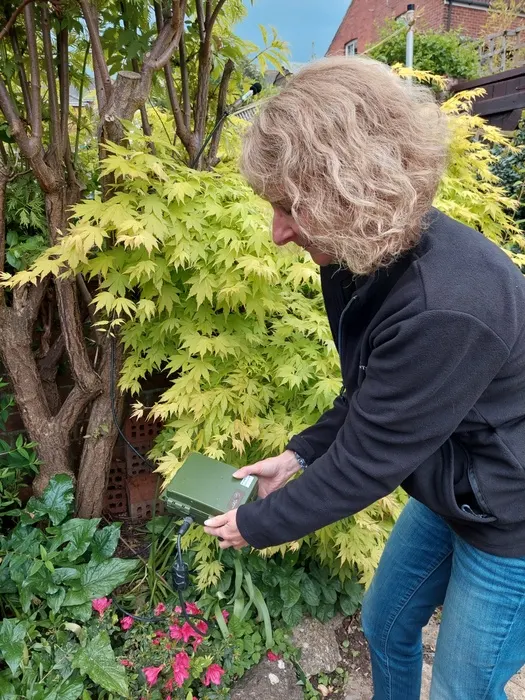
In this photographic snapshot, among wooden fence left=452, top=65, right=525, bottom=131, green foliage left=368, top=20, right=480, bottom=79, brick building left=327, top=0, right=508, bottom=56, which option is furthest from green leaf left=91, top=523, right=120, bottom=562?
brick building left=327, top=0, right=508, bottom=56

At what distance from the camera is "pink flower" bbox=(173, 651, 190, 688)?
1.78 metres

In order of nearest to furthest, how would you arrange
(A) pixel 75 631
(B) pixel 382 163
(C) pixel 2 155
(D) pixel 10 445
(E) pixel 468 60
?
(B) pixel 382 163 < (A) pixel 75 631 < (C) pixel 2 155 < (D) pixel 10 445 < (E) pixel 468 60

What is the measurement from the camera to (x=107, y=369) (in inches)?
90.9

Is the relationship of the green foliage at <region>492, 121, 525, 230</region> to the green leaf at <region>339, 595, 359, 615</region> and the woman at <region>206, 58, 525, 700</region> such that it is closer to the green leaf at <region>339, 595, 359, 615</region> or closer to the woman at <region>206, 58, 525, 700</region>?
the green leaf at <region>339, 595, 359, 615</region>

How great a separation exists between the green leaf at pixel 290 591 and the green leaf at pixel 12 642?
102cm

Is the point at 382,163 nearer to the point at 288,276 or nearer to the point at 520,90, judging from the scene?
the point at 288,276

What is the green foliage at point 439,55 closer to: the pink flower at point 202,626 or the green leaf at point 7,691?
the pink flower at point 202,626

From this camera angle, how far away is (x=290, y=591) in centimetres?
219

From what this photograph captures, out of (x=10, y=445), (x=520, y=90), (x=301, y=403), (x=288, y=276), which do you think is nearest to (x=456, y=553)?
(x=301, y=403)

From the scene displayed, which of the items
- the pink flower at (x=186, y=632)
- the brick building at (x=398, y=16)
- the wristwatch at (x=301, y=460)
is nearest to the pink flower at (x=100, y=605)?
the pink flower at (x=186, y=632)

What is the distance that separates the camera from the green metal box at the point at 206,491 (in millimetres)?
1410

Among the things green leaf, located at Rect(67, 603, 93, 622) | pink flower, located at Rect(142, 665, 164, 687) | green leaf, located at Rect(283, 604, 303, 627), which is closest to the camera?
pink flower, located at Rect(142, 665, 164, 687)

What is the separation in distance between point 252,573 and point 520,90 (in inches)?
267

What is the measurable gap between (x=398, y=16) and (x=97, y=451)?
1882cm
